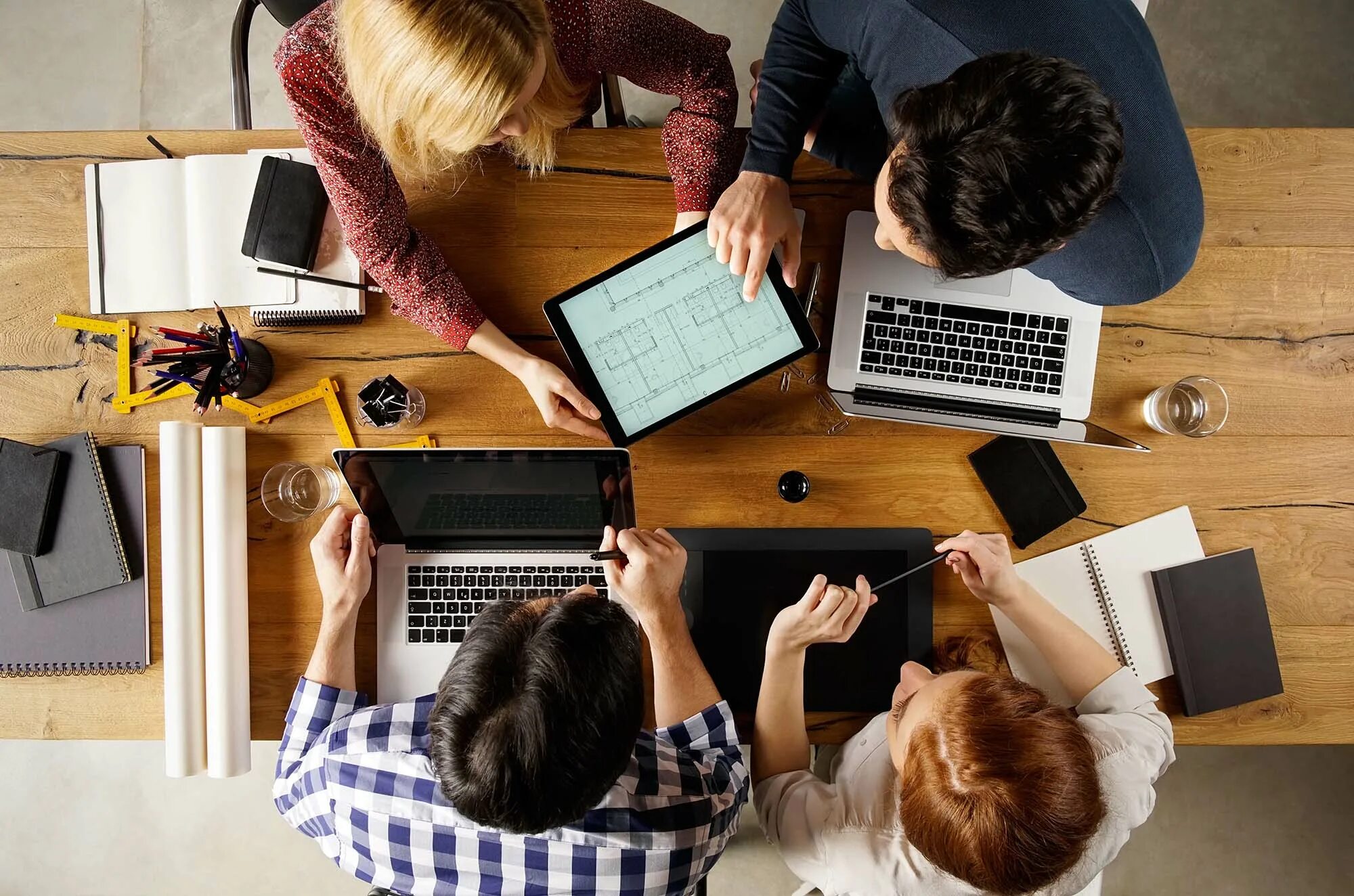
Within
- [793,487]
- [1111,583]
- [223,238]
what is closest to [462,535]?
[793,487]

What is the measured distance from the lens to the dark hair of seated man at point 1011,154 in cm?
87

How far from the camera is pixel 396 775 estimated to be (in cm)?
108

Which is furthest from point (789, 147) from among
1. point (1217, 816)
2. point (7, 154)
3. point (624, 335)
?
point (1217, 816)

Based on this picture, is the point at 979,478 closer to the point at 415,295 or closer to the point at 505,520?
the point at 505,520

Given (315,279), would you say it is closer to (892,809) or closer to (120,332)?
(120,332)

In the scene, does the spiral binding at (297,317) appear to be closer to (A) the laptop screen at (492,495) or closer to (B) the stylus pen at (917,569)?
(A) the laptop screen at (492,495)

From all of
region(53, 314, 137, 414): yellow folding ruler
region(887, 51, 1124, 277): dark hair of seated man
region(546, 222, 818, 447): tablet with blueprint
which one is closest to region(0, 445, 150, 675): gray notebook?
region(53, 314, 137, 414): yellow folding ruler

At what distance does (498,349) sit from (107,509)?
0.74 metres

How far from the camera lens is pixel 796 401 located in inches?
51.6

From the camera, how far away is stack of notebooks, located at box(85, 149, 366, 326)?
131cm

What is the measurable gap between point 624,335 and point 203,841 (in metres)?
2.07

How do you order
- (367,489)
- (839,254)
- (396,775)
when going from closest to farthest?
1. (396,775)
2. (367,489)
3. (839,254)

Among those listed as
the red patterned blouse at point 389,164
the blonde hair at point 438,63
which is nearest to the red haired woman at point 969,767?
the red patterned blouse at point 389,164

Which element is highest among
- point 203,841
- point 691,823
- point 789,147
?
point 789,147
